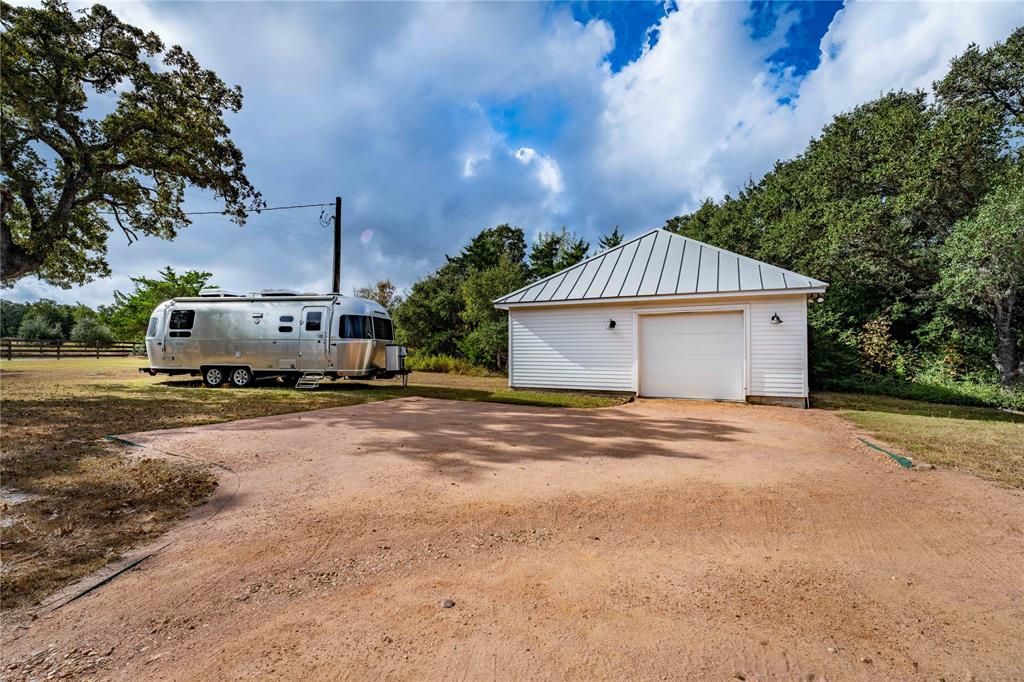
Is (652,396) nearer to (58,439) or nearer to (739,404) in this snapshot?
(739,404)

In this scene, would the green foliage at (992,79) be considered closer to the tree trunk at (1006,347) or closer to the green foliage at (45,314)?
the tree trunk at (1006,347)

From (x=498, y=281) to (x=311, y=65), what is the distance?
11080mm

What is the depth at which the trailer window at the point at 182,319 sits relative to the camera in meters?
12.3

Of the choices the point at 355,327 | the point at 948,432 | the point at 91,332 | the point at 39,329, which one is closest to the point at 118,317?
the point at 91,332

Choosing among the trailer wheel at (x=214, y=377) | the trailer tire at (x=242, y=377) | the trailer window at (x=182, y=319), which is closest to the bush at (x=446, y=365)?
the trailer tire at (x=242, y=377)

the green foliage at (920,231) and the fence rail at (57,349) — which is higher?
the green foliage at (920,231)

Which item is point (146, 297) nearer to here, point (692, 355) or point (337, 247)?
point (337, 247)

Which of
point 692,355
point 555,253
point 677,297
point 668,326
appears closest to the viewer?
point 677,297

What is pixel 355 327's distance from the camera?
11844 mm

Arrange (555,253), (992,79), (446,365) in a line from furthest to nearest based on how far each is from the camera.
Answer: (555,253) → (446,365) → (992,79)

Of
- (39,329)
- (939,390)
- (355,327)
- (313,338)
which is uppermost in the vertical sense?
(39,329)

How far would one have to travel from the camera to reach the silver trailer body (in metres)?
11.7

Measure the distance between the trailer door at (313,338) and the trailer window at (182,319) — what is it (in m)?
3.44

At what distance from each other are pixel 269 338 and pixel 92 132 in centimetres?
599
